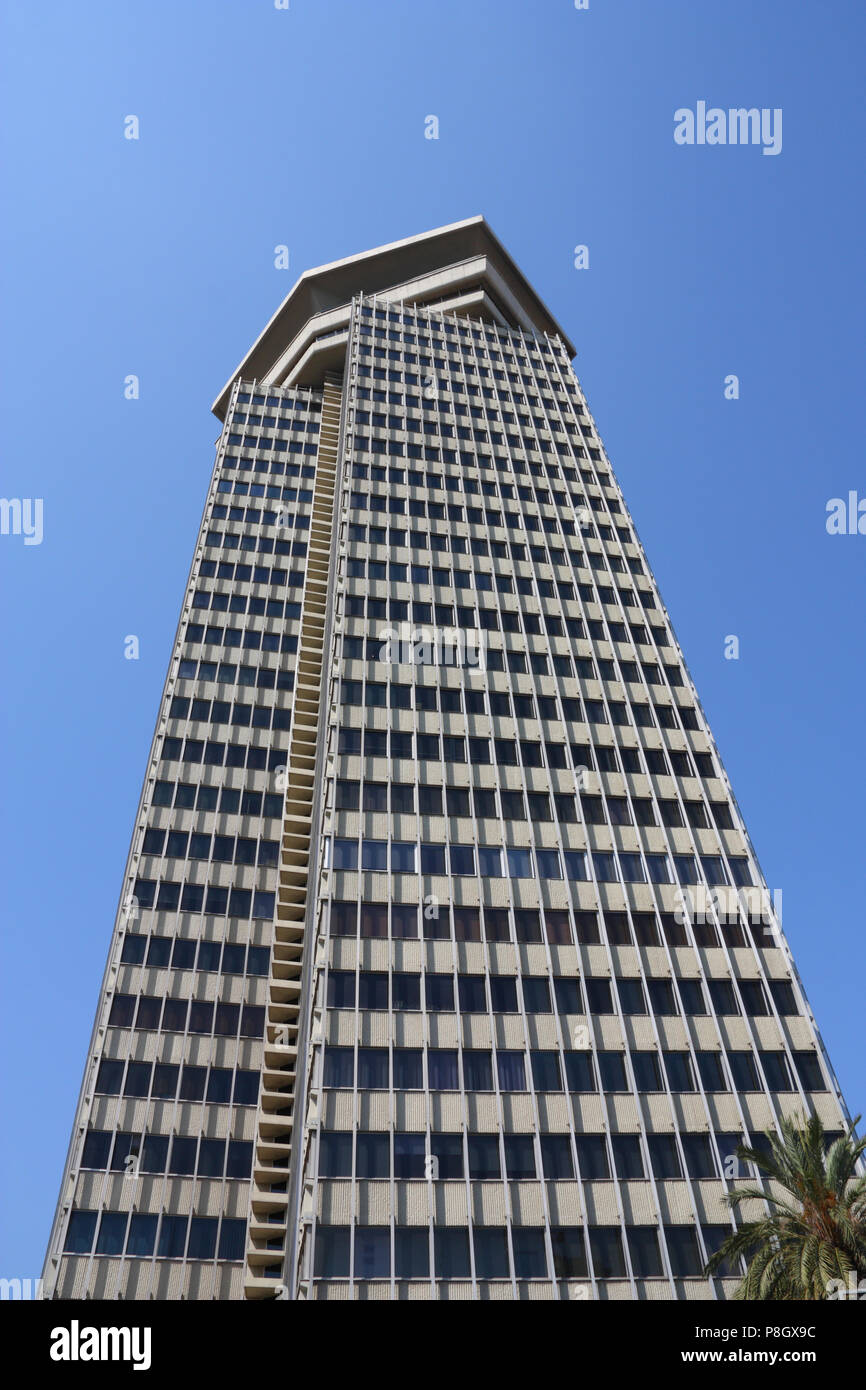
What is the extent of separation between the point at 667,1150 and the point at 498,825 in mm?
16352

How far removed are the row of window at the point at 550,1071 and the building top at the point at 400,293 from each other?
75439 millimetres

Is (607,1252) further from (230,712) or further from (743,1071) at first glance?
(230,712)

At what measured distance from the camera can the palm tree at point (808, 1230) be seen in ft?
84.3

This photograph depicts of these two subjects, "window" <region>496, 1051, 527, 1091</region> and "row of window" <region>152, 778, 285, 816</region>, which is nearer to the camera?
"window" <region>496, 1051, 527, 1091</region>

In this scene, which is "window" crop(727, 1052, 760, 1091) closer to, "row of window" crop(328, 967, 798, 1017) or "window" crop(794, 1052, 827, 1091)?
"window" crop(794, 1052, 827, 1091)

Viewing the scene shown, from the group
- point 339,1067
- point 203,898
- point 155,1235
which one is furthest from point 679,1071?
point 203,898

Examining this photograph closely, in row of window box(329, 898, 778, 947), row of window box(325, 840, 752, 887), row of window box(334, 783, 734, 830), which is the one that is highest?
row of window box(334, 783, 734, 830)

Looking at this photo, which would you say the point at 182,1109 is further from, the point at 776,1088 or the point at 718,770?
the point at 718,770

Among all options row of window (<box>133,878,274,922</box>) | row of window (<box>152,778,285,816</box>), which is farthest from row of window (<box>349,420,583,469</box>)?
row of window (<box>133,878,274,922</box>)

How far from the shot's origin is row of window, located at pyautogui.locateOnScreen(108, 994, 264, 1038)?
48500 millimetres

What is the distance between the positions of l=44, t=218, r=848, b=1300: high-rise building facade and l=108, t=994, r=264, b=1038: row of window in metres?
0.15

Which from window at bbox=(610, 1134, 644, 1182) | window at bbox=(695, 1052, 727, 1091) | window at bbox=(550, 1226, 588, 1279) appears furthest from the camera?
window at bbox=(695, 1052, 727, 1091)

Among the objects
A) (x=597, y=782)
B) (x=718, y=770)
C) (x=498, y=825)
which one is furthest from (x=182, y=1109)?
(x=718, y=770)
